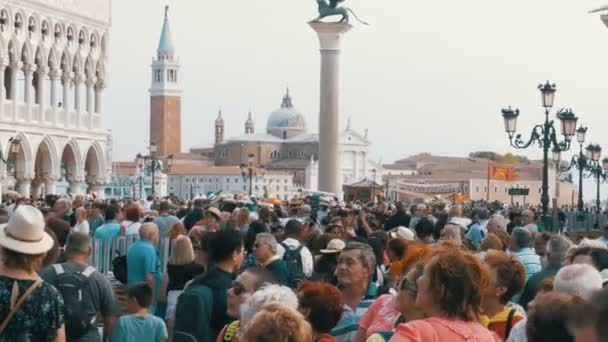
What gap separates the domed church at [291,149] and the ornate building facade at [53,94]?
109m

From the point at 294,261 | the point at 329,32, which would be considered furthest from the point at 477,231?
the point at 329,32

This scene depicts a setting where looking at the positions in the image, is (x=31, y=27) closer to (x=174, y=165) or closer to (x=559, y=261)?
(x=559, y=261)

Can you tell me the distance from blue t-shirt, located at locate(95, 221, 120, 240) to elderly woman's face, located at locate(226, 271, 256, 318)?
25.1 ft

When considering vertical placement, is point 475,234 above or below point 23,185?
above

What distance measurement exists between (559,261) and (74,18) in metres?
44.2

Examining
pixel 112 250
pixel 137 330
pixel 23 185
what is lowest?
pixel 23 185

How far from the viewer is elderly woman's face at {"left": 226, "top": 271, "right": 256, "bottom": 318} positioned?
701 cm

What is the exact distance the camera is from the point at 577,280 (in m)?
6.12

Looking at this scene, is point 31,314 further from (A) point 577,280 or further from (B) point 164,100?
(B) point 164,100

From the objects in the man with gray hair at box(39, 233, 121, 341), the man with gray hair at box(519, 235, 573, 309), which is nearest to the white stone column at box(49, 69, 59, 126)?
Result: the man with gray hair at box(519, 235, 573, 309)

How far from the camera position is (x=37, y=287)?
6.54 metres

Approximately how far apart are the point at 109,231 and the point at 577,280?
9.01 m

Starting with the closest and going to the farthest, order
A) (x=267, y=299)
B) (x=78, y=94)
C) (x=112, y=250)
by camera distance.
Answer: (x=267, y=299), (x=112, y=250), (x=78, y=94)

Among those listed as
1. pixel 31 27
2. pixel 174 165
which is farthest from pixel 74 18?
pixel 174 165
